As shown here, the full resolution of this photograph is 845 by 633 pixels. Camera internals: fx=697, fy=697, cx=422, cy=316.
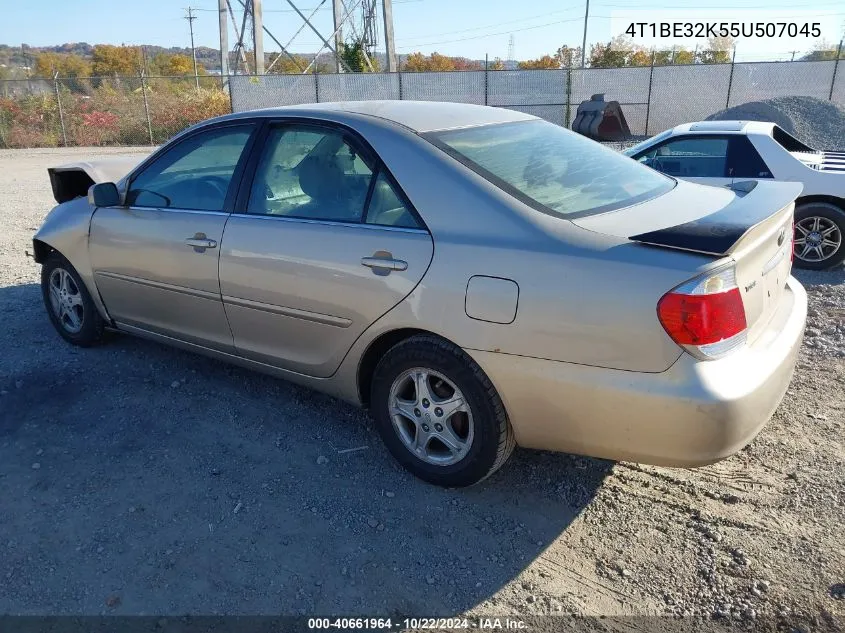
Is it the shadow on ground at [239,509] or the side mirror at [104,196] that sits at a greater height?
the side mirror at [104,196]

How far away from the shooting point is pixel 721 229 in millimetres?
2650

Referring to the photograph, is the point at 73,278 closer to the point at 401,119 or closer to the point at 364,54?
the point at 401,119

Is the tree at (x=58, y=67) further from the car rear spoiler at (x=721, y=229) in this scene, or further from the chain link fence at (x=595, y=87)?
the car rear spoiler at (x=721, y=229)

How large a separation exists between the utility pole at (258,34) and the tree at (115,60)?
3214 centimetres

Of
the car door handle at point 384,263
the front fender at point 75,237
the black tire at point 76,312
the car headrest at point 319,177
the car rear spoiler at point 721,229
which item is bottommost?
the black tire at point 76,312

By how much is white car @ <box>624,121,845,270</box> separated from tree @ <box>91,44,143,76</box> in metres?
61.0

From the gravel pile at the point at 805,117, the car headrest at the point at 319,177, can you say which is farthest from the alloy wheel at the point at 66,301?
the gravel pile at the point at 805,117

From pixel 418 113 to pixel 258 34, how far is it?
3160 centimetres

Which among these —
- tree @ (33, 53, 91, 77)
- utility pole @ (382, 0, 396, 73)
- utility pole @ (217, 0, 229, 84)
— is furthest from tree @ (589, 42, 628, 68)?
tree @ (33, 53, 91, 77)

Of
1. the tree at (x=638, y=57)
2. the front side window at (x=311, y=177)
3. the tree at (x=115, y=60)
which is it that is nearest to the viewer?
the front side window at (x=311, y=177)

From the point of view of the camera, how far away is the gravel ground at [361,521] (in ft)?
8.52

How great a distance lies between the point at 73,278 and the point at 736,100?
68.9ft

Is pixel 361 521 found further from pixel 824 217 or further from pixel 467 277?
pixel 824 217

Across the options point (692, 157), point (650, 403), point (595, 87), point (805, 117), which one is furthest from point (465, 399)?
point (595, 87)
